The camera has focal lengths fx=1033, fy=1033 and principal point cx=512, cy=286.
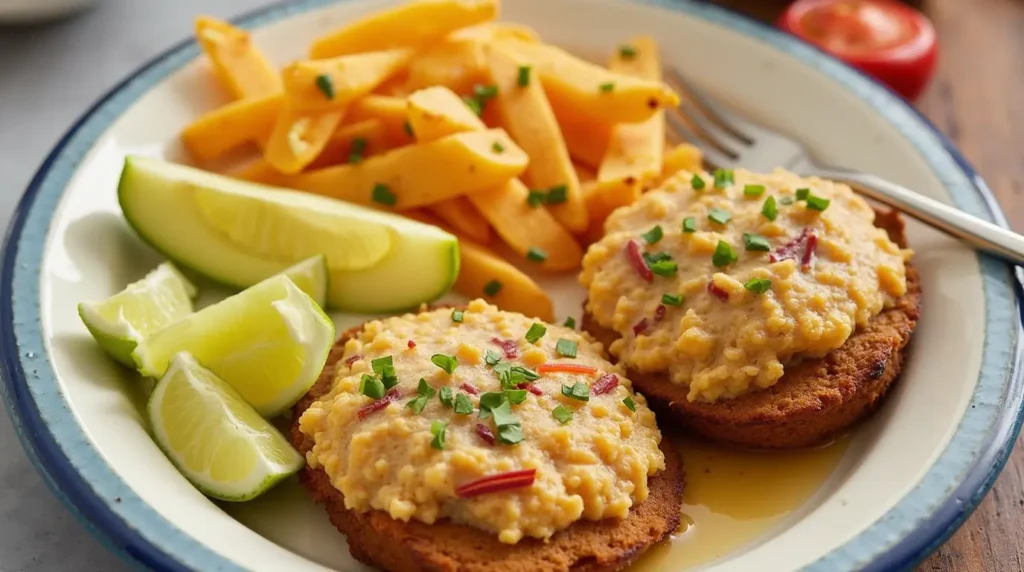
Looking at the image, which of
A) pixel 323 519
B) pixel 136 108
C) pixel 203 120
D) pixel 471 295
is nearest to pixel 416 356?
pixel 323 519

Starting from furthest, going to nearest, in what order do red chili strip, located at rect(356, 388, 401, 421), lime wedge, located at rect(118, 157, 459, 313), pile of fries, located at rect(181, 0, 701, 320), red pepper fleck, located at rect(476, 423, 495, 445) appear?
pile of fries, located at rect(181, 0, 701, 320)
lime wedge, located at rect(118, 157, 459, 313)
red chili strip, located at rect(356, 388, 401, 421)
red pepper fleck, located at rect(476, 423, 495, 445)

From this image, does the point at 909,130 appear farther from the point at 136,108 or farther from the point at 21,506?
the point at 21,506

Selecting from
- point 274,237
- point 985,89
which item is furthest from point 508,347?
point 985,89

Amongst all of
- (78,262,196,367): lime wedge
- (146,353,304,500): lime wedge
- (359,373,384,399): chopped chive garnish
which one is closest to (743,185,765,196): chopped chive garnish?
(359,373,384,399): chopped chive garnish

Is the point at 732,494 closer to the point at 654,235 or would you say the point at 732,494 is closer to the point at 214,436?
the point at 654,235

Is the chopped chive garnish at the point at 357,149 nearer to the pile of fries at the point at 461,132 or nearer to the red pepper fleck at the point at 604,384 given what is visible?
the pile of fries at the point at 461,132

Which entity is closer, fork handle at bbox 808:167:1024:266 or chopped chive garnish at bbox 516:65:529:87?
fork handle at bbox 808:167:1024:266

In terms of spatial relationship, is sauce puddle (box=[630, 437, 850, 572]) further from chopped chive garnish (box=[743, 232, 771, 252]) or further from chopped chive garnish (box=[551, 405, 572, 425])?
chopped chive garnish (box=[743, 232, 771, 252])
